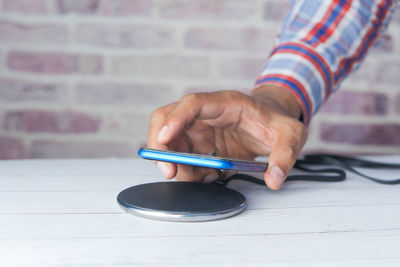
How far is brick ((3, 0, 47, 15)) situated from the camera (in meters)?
1.39

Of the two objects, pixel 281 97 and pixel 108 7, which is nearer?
pixel 281 97

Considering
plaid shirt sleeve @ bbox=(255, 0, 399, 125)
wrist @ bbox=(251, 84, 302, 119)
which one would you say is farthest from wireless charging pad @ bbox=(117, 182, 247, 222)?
plaid shirt sleeve @ bbox=(255, 0, 399, 125)

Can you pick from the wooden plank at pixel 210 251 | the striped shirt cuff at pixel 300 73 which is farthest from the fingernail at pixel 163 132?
the striped shirt cuff at pixel 300 73

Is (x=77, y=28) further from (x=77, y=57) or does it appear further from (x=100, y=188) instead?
(x=100, y=188)

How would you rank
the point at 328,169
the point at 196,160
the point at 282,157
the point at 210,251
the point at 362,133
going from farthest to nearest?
the point at 362,133, the point at 328,169, the point at 282,157, the point at 196,160, the point at 210,251

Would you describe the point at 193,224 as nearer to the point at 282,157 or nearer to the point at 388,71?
the point at 282,157

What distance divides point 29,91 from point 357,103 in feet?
3.66

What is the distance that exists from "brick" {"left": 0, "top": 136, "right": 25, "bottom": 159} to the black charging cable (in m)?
0.99

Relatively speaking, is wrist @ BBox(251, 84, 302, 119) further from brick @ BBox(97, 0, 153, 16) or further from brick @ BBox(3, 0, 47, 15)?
brick @ BBox(3, 0, 47, 15)

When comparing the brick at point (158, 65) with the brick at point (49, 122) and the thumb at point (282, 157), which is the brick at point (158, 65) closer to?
the brick at point (49, 122)

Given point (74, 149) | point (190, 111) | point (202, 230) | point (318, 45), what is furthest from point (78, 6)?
point (202, 230)

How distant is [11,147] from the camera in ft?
4.75

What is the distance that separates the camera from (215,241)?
1.43 feet

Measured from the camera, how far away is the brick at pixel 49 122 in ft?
4.71
